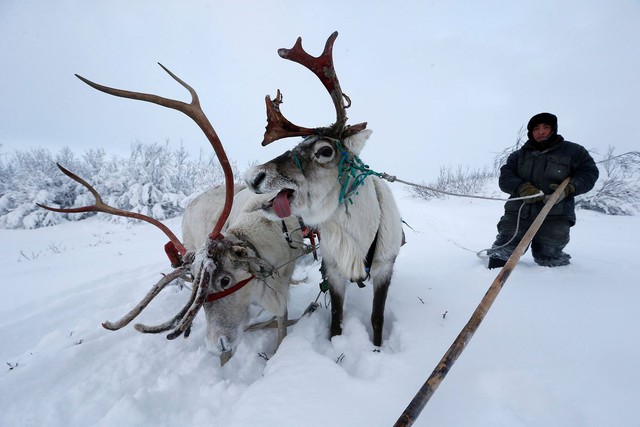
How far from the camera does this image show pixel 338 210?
209 cm

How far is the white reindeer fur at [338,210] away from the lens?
1.83 metres

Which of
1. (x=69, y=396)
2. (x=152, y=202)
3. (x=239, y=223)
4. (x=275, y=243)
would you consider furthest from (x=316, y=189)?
(x=152, y=202)

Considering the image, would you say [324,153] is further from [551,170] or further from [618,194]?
[618,194]

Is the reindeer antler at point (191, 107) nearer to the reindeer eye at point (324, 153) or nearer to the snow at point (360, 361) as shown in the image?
the reindeer eye at point (324, 153)

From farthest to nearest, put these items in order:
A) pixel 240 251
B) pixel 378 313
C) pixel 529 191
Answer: pixel 529 191, pixel 378 313, pixel 240 251

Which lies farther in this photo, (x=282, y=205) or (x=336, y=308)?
(x=336, y=308)

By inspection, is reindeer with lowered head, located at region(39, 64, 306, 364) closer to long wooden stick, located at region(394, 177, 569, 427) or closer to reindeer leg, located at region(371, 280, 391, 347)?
reindeer leg, located at region(371, 280, 391, 347)

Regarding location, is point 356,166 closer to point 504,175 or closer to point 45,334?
point 504,175

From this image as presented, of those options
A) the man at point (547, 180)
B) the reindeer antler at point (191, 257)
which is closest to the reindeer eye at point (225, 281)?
the reindeer antler at point (191, 257)

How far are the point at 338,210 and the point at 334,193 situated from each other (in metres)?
0.17

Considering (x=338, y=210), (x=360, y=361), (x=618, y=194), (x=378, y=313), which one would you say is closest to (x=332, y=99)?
(x=338, y=210)

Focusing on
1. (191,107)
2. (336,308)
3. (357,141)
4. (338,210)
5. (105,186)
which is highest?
(191,107)

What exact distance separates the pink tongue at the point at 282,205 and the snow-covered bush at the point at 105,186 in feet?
42.2

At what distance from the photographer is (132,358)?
210 cm
